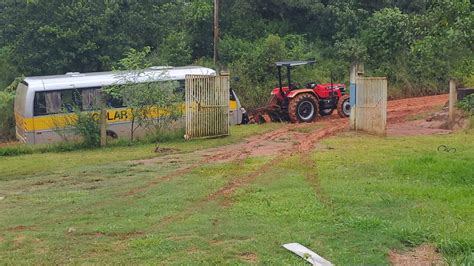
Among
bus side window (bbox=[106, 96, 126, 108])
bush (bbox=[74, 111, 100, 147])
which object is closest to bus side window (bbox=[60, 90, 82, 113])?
bus side window (bbox=[106, 96, 126, 108])

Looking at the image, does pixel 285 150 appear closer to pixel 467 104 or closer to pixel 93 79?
pixel 467 104

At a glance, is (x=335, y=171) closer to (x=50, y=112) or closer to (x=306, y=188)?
(x=306, y=188)

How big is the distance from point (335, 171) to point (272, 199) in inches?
118

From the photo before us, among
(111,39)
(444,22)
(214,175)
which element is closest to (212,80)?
(214,175)

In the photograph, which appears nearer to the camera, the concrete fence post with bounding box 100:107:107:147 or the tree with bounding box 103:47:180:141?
the concrete fence post with bounding box 100:107:107:147

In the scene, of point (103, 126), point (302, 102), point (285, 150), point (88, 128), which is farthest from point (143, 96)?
point (302, 102)

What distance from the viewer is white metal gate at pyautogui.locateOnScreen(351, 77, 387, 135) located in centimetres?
1850

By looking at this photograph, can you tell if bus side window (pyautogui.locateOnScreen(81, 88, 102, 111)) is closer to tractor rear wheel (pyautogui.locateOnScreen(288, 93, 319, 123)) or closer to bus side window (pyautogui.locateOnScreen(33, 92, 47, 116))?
bus side window (pyautogui.locateOnScreen(33, 92, 47, 116))

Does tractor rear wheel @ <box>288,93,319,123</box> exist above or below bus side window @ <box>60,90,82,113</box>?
below

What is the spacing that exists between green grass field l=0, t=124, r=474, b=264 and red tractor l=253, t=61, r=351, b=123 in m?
7.81

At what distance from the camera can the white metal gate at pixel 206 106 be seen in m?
19.1

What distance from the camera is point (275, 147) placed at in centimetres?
1738

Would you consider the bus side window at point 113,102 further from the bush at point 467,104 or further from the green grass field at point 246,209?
the bush at point 467,104

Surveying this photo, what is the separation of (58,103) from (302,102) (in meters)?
8.64
